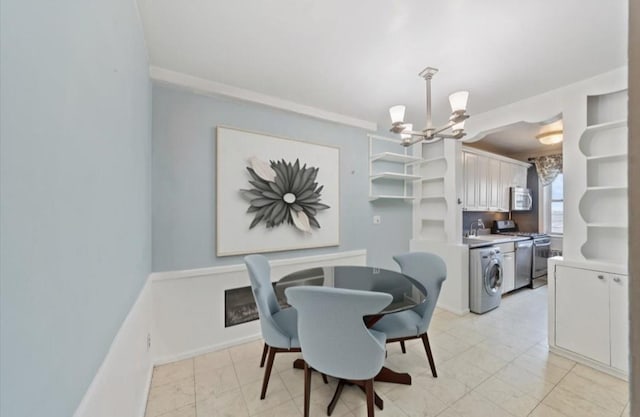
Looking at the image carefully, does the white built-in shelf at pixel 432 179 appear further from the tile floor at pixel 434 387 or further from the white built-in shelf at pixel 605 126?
the tile floor at pixel 434 387

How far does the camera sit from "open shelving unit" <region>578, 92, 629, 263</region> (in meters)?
2.10

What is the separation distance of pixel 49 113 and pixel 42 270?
0.34 metres

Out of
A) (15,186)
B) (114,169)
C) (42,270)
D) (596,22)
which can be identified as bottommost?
(42,270)

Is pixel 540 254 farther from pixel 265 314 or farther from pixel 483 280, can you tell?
pixel 265 314

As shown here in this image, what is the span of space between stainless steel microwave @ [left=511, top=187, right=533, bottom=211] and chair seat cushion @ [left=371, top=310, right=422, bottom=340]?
154 inches

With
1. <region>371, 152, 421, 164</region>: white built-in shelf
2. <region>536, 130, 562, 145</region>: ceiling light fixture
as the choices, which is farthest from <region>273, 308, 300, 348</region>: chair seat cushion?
<region>536, 130, 562, 145</region>: ceiling light fixture

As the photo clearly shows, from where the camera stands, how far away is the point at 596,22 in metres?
1.57

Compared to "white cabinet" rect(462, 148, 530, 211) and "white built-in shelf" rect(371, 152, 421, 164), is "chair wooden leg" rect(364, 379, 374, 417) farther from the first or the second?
"white cabinet" rect(462, 148, 530, 211)

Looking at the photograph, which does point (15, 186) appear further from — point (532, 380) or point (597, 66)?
point (597, 66)

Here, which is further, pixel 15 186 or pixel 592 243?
pixel 592 243

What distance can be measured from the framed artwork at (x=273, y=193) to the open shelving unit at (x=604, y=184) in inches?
93.5

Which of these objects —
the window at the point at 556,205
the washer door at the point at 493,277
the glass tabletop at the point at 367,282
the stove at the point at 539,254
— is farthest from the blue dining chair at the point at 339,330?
the window at the point at 556,205

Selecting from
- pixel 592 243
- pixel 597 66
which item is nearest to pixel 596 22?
pixel 597 66

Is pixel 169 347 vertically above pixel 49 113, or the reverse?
pixel 49 113
